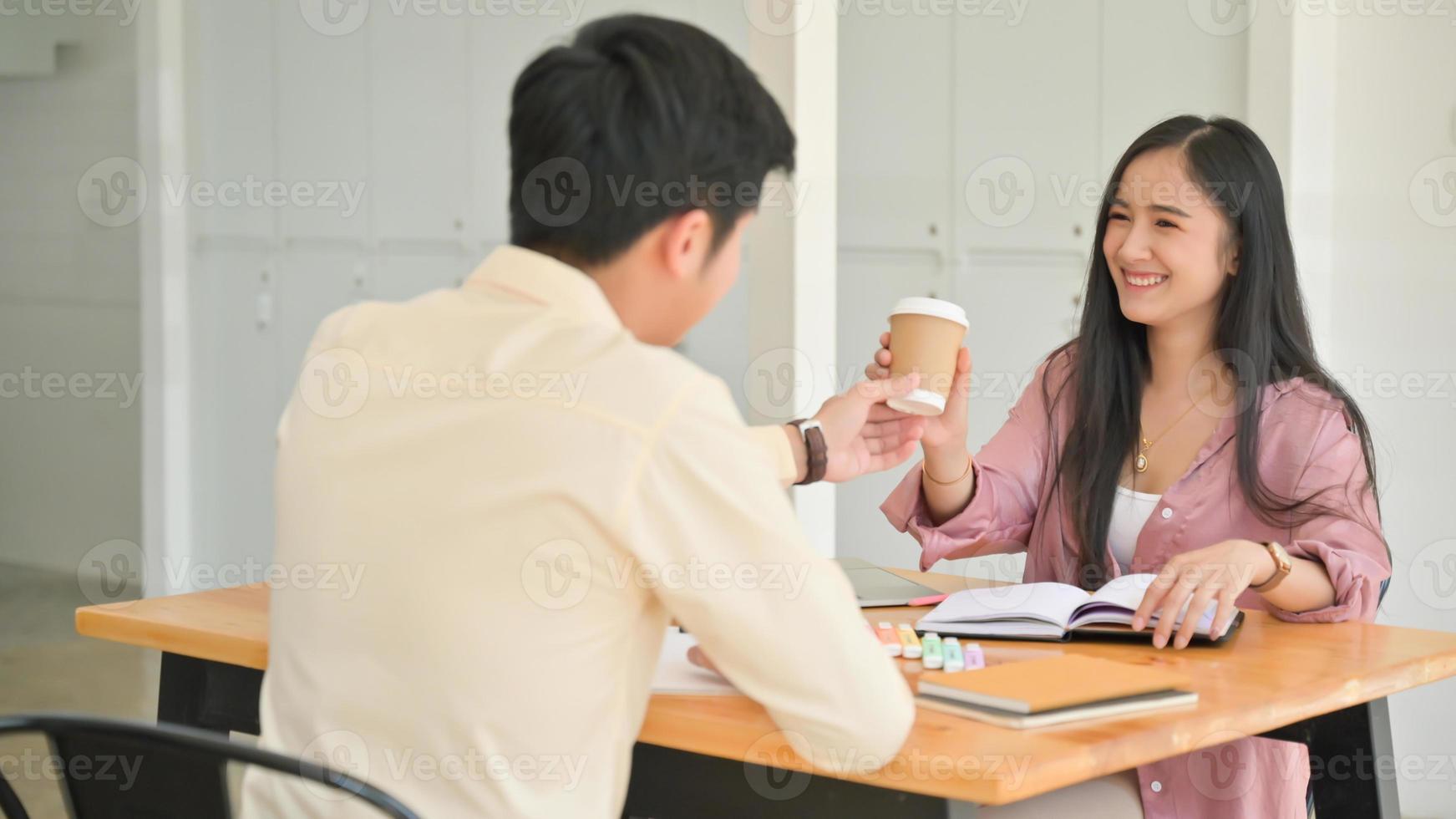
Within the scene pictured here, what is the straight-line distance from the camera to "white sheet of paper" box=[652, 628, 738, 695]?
1344 millimetres

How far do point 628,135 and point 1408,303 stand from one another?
8.09 feet

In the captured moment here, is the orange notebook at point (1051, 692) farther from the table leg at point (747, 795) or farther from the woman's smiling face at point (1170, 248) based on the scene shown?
the woman's smiling face at point (1170, 248)

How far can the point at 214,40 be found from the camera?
16.7ft

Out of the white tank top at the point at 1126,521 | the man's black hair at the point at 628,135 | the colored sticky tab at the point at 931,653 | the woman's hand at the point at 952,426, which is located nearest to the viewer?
the man's black hair at the point at 628,135

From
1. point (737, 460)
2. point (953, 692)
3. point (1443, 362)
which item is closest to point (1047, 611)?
point (953, 692)

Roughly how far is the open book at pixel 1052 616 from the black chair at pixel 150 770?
2.53ft

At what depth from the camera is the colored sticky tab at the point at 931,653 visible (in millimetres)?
1450

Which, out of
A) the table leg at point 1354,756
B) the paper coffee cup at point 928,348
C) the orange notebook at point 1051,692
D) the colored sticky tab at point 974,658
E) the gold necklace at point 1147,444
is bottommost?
the table leg at point 1354,756

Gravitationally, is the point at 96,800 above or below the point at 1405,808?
above

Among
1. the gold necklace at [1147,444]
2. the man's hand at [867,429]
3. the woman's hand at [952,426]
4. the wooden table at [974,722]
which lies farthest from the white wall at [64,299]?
the man's hand at [867,429]

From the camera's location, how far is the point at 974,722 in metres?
1.25

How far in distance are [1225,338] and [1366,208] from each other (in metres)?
1.24

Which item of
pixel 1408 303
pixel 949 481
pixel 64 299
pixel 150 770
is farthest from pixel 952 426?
pixel 64 299

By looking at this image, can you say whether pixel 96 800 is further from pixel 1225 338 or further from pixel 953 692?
pixel 1225 338
